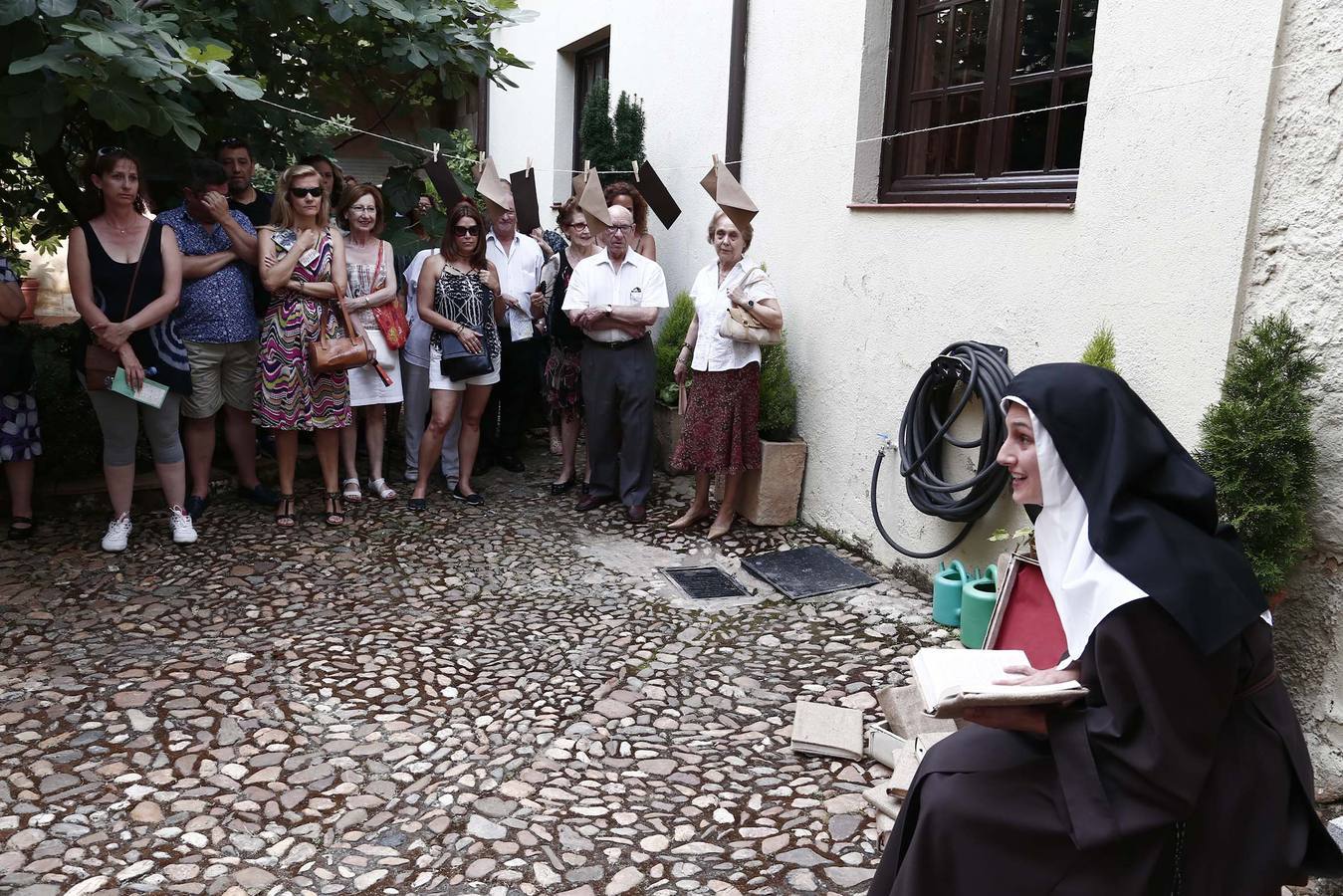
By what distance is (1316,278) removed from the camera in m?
3.35

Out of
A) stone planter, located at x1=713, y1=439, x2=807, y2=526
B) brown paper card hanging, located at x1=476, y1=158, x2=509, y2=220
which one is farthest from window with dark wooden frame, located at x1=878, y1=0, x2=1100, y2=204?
brown paper card hanging, located at x1=476, y1=158, x2=509, y2=220

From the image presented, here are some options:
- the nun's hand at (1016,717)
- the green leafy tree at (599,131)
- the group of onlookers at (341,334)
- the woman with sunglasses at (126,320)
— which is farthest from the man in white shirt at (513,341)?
the nun's hand at (1016,717)

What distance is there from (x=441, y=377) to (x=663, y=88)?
2838 mm

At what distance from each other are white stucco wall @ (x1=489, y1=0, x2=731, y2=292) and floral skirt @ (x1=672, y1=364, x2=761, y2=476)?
161 centimetres

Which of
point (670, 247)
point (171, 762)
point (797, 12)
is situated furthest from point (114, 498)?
point (797, 12)

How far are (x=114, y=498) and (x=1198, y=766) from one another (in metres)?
5.47

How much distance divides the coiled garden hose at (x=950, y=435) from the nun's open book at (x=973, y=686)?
2.40 metres

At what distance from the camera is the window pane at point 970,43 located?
16.7ft

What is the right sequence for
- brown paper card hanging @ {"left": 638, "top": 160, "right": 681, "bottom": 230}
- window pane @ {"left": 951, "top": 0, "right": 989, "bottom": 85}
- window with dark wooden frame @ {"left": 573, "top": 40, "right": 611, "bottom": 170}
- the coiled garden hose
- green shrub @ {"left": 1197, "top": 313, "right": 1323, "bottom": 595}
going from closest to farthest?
green shrub @ {"left": 1197, "top": 313, "right": 1323, "bottom": 595}, the coiled garden hose, window pane @ {"left": 951, "top": 0, "right": 989, "bottom": 85}, brown paper card hanging @ {"left": 638, "top": 160, "right": 681, "bottom": 230}, window with dark wooden frame @ {"left": 573, "top": 40, "right": 611, "bottom": 170}

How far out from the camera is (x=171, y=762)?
3631 mm

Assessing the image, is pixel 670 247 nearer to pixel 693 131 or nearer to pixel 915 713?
pixel 693 131

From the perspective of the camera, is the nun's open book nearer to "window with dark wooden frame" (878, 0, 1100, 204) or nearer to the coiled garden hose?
the coiled garden hose

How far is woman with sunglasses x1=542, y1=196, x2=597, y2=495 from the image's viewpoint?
6844 millimetres

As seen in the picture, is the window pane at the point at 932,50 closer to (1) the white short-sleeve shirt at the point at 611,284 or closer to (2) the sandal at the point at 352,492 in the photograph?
(1) the white short-sleeve shirt at the point at 611,284
